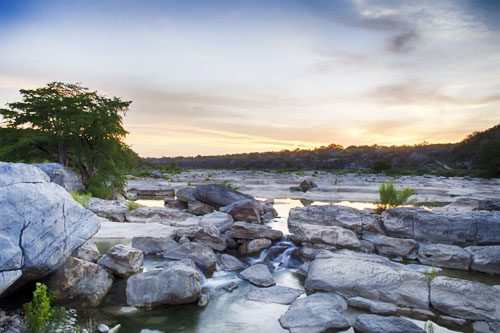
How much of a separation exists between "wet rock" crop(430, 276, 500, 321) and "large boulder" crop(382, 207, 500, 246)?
413cm

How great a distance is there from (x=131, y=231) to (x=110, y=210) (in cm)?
379

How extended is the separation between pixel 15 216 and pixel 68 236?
1147 mm

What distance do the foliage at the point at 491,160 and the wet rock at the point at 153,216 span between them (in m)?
35.8

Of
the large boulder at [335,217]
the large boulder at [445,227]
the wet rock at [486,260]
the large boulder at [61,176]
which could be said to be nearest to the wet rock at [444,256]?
the wet rock at [486,260]

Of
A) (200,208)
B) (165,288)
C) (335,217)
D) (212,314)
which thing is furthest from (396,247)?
Result: (200,208)

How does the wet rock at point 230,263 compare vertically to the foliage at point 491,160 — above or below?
below

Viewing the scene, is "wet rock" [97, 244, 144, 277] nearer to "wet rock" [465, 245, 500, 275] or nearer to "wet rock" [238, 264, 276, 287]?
"wet rock" [238, 264, 276, 287]

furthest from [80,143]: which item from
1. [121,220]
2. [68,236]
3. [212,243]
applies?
[68,236]

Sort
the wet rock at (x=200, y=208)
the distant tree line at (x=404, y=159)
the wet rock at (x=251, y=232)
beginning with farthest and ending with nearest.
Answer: the distant tree line at (x=404, y=159) < the wet rock at (x=200, y=208) < the wet rock at (x=251, y=232)

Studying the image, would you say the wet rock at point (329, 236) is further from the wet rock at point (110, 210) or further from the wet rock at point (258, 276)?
the wet rock at point (110, 210)

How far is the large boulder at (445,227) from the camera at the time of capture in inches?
445

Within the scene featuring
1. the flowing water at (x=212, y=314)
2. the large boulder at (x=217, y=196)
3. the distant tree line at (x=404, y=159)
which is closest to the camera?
the flowing water at (x=212, y=314)

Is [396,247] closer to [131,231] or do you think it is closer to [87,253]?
[87,253]

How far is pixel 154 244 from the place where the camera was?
11.2m
